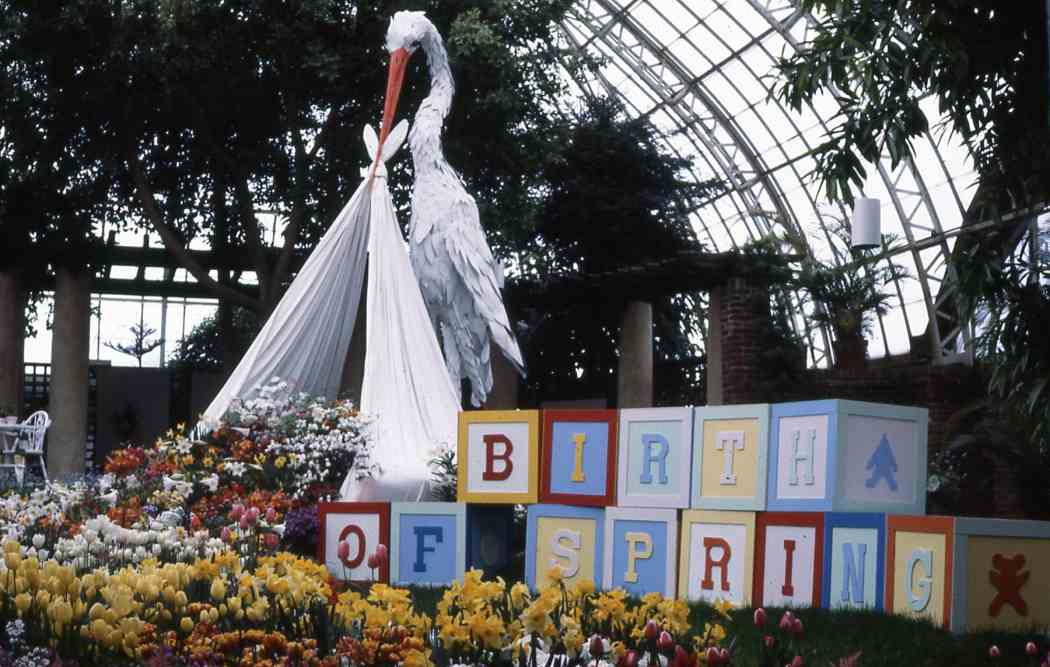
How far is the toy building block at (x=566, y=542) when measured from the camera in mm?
6348

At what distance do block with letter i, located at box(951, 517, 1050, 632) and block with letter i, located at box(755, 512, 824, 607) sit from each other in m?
0.59

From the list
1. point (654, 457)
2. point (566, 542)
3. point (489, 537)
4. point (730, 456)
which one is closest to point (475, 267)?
point (489, 537)

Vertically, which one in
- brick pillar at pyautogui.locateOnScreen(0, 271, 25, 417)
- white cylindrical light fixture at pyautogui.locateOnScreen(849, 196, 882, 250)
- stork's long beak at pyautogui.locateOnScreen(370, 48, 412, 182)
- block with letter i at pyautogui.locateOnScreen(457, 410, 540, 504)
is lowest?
block with letter i at pyautogui.locateOnScreen(457, 410, 540, 504)

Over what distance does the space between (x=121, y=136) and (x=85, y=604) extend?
40.5 feet

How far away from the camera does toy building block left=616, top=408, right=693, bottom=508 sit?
6.04 meters

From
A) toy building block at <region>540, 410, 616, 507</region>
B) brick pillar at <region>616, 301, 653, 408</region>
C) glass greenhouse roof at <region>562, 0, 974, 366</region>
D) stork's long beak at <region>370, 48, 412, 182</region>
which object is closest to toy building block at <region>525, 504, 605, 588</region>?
toy building block at <region>540, 410, 616, 507</region>

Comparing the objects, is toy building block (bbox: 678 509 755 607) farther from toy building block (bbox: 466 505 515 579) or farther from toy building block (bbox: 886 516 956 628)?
toy building block (bbox: 466 505 515 579)

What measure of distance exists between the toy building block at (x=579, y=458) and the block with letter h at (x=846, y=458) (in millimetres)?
851

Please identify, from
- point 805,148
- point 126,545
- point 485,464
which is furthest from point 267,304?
point 126,545

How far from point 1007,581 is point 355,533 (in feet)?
10.8

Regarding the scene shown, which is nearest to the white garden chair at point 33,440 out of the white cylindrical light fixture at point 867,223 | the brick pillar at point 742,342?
the brick pillar at point 742,342

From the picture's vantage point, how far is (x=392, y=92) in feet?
32.7

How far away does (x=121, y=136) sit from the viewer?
15.1 metres

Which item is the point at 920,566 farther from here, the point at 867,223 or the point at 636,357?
the point at 636,357
